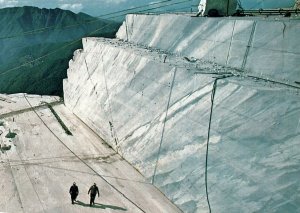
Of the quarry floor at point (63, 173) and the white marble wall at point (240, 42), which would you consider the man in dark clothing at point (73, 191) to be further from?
the white marble wall at point (240, 42)

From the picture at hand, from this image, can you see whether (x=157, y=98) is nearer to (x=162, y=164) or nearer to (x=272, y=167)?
(x=162, y=164)

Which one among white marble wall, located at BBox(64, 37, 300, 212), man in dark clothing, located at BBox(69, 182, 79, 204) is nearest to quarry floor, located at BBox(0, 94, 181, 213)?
man in dark clothing, located at BBox(69, 182, 79, 204)

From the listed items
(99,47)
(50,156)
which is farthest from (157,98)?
(99,47)

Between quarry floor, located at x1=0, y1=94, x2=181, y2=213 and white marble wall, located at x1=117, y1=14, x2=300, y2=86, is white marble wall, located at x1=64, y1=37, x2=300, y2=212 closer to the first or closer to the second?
quarry floor, located at x1=0, y1=94, x2=181, y2=213

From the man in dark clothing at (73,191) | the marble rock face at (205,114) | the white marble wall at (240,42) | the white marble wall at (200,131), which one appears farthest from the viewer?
the white marble wall at (240,42)

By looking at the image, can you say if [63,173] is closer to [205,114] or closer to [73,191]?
[73,191]

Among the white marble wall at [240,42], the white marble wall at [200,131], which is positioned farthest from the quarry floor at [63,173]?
the white marble wall at [240,42]

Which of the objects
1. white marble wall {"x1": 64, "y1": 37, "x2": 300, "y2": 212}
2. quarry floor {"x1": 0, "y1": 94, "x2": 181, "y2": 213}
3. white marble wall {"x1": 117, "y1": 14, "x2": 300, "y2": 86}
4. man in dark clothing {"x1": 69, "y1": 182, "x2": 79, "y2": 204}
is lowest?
quarry floor {"x1": 0, "y1": 94, "x2": 181, "y2": 213}

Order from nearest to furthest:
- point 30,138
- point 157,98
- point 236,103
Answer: point 236,103 < point 157,98 < point 30,138
